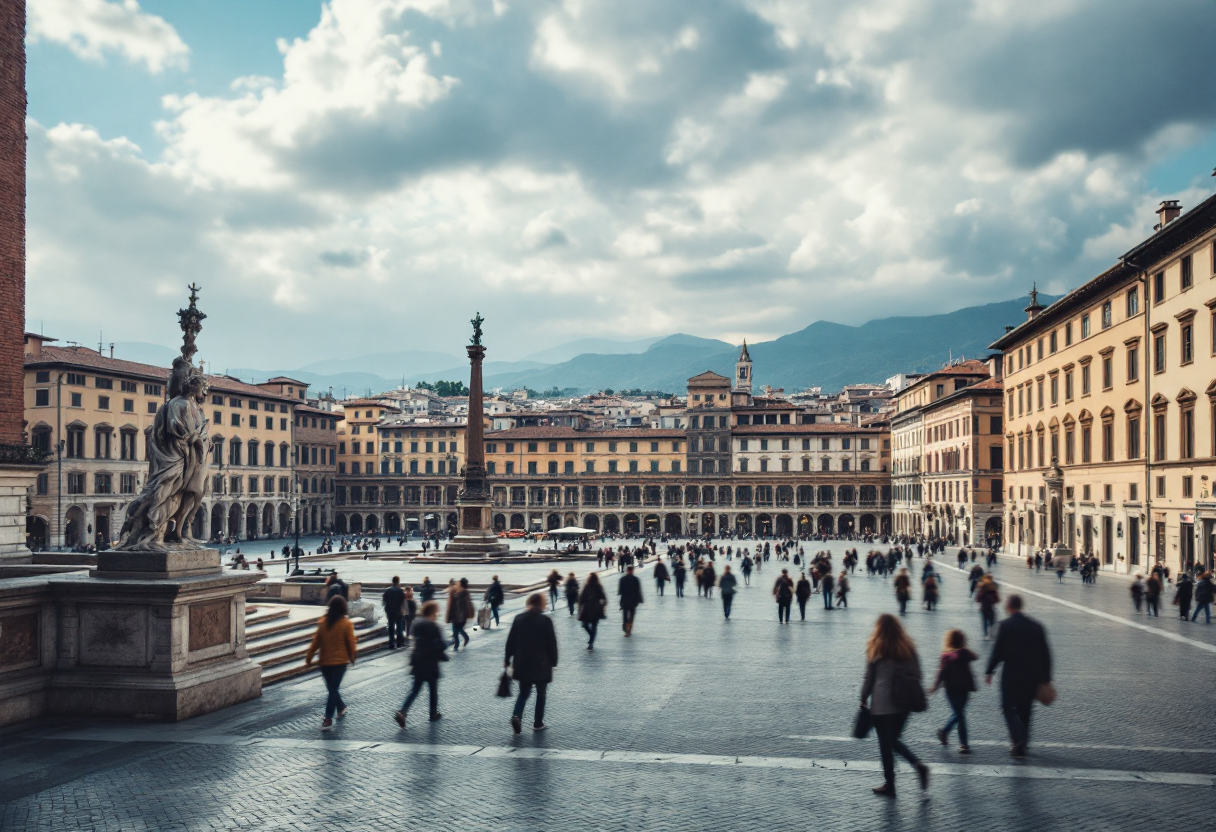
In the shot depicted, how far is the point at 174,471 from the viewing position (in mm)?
11523

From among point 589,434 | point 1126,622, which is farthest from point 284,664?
point 589,434

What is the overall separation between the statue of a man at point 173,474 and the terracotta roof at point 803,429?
9009cm

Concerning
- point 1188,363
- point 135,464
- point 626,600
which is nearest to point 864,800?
point 626,600

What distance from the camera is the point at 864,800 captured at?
8.38 metres

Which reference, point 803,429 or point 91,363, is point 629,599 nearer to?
point 91,363

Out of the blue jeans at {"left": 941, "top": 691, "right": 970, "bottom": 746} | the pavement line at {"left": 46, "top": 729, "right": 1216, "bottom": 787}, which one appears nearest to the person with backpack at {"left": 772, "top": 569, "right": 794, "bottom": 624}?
the blue jeans at {"left": 941, "top": 691, "right": 970, "bottom": 746}

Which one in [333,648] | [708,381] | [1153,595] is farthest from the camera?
[708,381]

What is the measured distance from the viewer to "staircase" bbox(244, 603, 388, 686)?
1437 centimetres

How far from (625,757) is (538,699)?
1473 mm

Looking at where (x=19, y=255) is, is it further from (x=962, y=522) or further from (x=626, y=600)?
→ (x=962, y=522)

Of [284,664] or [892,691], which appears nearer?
[892,691]

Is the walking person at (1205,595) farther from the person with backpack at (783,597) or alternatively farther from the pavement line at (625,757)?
the pavement line at (625,757)

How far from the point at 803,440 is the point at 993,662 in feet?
298

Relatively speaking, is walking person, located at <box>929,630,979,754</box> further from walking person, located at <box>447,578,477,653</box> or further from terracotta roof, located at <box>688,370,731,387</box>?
terracotta roof, located at <box>688,370,731,387</box>
